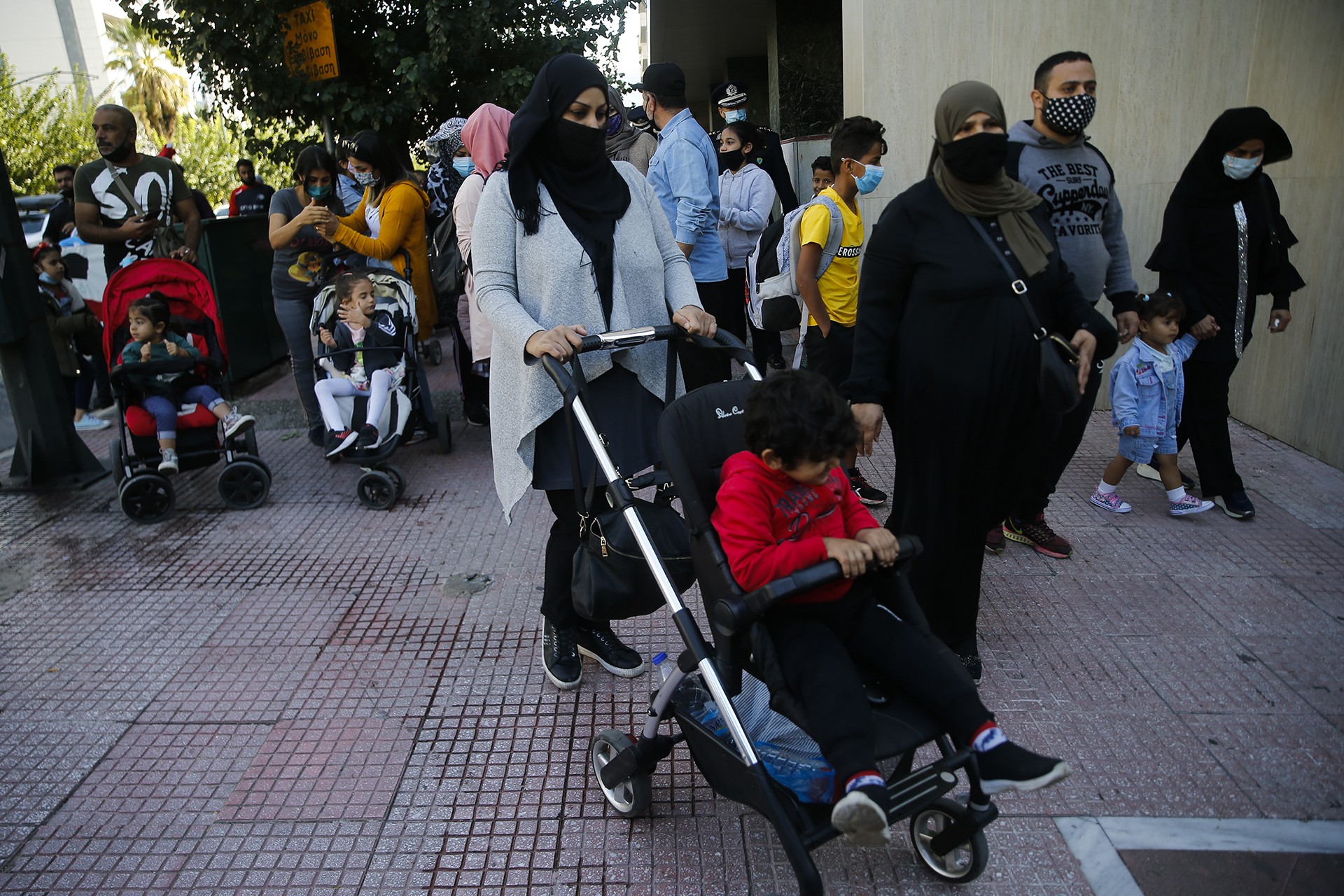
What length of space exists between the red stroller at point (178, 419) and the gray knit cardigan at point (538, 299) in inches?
114

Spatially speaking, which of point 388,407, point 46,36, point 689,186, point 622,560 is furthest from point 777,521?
point 46,36

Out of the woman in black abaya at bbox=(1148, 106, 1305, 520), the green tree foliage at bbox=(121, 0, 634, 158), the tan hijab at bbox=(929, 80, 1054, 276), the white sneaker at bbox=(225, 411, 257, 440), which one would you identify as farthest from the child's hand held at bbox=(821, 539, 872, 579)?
the green tree foliage at bbox=(121, 0, 634, 158)

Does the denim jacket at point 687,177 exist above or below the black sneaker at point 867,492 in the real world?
above

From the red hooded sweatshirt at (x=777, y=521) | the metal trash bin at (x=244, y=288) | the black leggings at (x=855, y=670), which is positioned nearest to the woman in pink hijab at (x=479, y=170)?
the red hooded sweatshirt at (x=777, y=521)

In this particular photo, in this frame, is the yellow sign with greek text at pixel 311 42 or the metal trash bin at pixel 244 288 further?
the yellow sign with greek text at pixel 311 42

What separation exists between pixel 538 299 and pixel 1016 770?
1980mm

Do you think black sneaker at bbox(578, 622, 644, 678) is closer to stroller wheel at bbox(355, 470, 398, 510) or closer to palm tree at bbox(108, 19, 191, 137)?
stroller wheel at bbox(355, 470, 398, 510)

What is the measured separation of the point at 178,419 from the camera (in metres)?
5.16

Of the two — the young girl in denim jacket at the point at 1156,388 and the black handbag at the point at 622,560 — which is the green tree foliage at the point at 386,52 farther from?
the black handbag at the point at 622,560

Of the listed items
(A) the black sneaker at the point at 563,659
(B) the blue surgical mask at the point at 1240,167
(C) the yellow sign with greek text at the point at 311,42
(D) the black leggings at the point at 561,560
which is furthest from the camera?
(C) the yellow sign with greek text at the point at 311,42

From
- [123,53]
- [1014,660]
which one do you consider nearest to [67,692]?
[1014,660]

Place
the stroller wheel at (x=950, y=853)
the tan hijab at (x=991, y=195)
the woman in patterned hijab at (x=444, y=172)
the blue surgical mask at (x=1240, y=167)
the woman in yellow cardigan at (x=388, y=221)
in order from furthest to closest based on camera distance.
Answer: the woman in patterned hijab at (x=444, y=172) < the woman in yellow cardigan at (x=388, y=221) < the blue surgical mask at (x=1240, y=167) < the tan hijab at (x=991, y=195) < the stroller wheel at (x=950, y=853)

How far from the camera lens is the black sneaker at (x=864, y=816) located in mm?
1919

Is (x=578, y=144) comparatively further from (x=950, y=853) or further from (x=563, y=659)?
(x=950, y=853)
